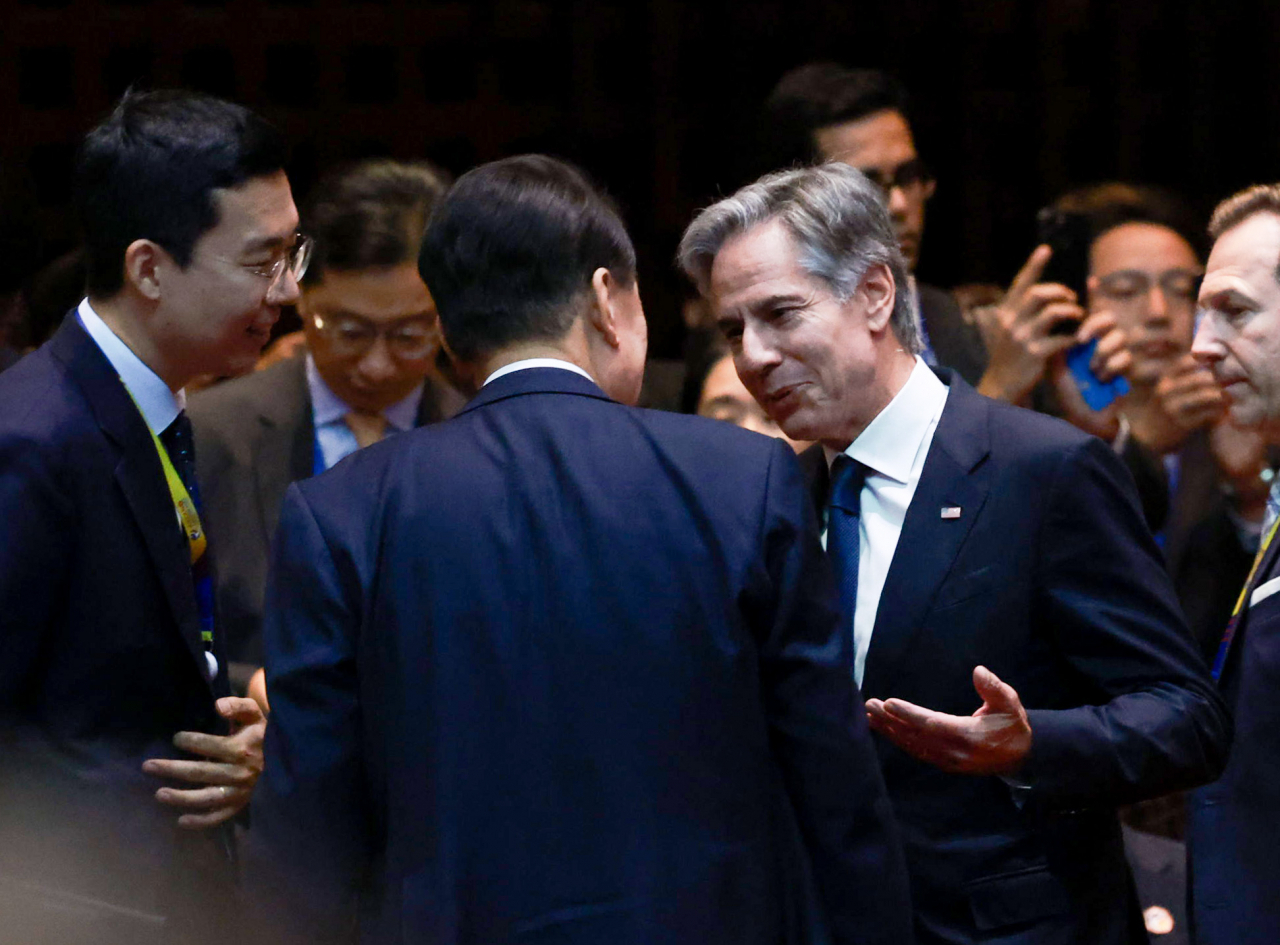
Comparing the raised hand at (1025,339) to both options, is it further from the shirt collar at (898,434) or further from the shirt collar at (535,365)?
the shirt collar at (535,365)

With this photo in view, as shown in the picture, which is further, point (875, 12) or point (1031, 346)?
point (875, 12)

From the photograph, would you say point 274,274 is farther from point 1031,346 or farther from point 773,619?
point 1031,346

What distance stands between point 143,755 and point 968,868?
111 cm

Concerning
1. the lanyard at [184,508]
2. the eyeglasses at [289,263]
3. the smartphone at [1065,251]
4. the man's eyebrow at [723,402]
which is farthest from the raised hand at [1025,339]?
the lanyard at [184,508]

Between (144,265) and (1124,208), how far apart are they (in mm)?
2792

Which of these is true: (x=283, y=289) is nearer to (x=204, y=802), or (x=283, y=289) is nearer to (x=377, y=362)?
(x=204, y=802)

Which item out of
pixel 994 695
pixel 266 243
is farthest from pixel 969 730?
pixel 266 243

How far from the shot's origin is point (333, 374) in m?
3.57

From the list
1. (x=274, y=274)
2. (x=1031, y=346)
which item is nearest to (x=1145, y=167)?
(x=1031, y=346)

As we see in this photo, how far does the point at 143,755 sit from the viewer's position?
2363 mm

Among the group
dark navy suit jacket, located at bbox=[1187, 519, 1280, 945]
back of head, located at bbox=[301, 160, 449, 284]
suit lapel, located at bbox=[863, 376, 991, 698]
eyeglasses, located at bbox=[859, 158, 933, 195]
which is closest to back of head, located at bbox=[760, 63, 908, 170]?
eyeglasses, located at bbox=[859, 158, 933, 195]

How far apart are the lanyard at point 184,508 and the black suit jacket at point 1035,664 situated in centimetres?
95

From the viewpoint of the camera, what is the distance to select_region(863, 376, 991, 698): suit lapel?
2.35 metres

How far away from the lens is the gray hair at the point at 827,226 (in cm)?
255
